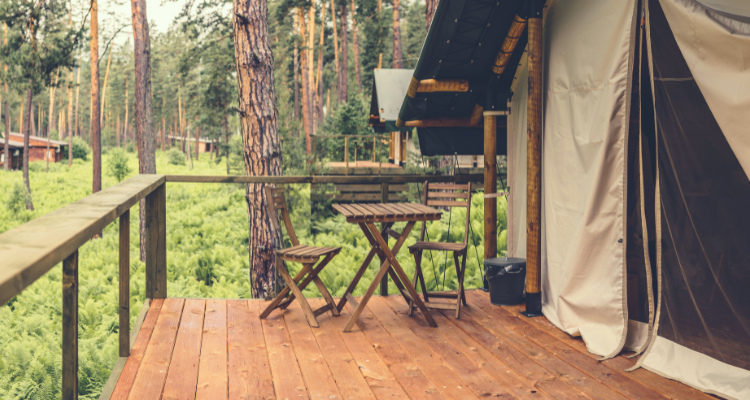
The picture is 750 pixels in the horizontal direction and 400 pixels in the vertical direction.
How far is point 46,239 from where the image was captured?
5.20ft

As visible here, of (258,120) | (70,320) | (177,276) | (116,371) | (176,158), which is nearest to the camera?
(70,320)

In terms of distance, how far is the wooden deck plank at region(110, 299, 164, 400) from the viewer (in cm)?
286

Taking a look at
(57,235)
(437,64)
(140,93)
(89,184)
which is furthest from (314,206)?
(89,184)

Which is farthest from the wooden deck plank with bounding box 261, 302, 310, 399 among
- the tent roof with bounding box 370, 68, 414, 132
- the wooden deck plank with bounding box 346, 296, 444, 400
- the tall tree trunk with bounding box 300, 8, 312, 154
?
the tall tree trunk with bounding box 300, 8, 312, 154

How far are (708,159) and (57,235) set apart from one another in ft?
10.5

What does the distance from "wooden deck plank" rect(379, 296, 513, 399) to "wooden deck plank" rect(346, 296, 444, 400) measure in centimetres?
22

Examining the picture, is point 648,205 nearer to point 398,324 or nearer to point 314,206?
point 398,324

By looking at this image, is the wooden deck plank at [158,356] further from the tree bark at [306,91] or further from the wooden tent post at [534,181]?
the tree bark at [306,91]

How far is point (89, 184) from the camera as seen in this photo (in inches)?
1056

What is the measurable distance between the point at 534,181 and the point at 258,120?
309 centimetres

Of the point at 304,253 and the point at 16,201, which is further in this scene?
the point at 16,201

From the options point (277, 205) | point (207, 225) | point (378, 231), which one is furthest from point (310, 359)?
point (207, 225)

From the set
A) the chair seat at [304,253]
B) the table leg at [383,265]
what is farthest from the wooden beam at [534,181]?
the chair seat at [304,253]

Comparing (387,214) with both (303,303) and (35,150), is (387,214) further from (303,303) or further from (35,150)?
(35,150)
